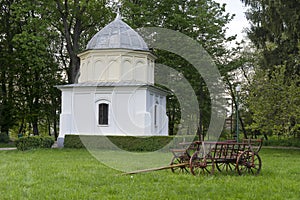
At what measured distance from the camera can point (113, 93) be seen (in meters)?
28.1

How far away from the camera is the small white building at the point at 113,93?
27703 mm

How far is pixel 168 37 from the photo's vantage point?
117 feet

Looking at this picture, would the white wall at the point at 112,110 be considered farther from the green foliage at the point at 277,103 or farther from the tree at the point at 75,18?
the green foliage at the point at 277,103

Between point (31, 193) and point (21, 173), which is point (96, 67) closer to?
point (21, 173)

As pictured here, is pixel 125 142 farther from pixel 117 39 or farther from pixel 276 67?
pixel 276 67

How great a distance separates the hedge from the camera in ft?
83.0

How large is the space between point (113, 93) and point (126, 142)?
4076 millimetres

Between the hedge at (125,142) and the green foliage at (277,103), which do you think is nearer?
the green foliage at (277,103)

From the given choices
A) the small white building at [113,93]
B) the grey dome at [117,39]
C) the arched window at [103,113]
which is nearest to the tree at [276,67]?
the small white building at [113,93]

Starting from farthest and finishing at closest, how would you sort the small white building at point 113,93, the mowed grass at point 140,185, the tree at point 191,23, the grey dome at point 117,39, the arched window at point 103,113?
the tree at point 191,23 < the grey dome at point 117,39 < the arched window at point 103,113 < the small white building at point 113,93 < the mowed grass at point 140,185

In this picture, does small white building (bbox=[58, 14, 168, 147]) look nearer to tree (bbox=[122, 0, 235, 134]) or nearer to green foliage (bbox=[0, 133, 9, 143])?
tree (bbox=[122, 0, 235, 134])

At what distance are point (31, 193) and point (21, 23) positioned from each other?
107 ft

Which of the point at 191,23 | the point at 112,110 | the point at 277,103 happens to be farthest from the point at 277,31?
the point at 112,110

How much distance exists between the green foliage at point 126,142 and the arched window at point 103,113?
2.17m
